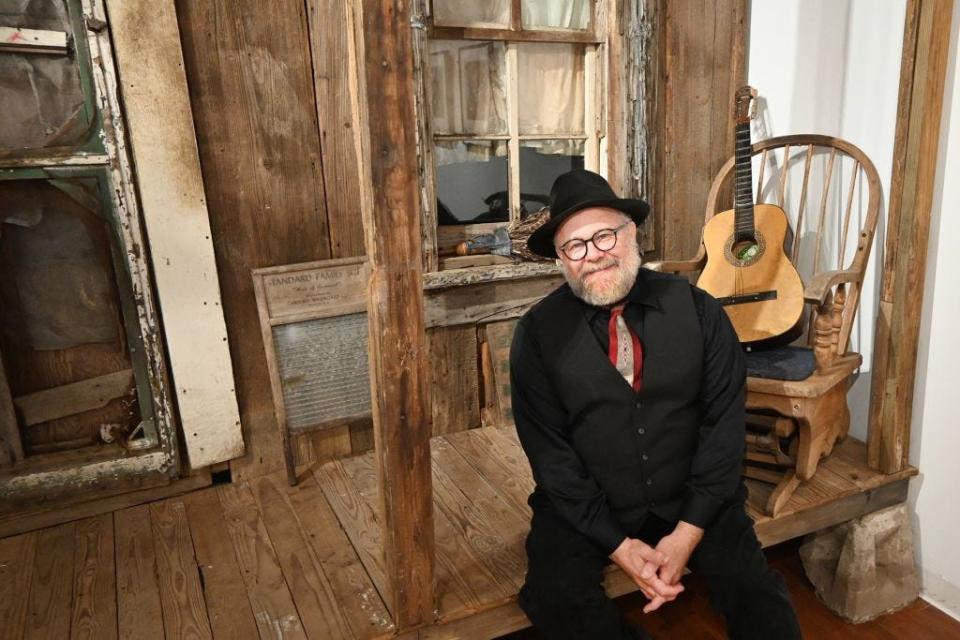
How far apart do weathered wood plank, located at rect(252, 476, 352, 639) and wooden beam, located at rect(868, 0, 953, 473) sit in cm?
212

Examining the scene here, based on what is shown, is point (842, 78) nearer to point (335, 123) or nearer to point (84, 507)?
point (335, 123)

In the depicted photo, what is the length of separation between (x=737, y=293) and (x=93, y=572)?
8.29 ft

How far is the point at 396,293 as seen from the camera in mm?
1578

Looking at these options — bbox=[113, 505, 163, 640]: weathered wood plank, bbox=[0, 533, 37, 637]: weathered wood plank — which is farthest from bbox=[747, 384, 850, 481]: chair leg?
bbox=[0, 533, 37, 637]: weathered wood plank

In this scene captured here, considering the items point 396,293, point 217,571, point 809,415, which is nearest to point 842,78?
point 809,415

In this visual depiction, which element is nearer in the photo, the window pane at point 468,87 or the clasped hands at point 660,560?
the clasped hands at point 660,560

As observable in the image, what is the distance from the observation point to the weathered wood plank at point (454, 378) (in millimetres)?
2887

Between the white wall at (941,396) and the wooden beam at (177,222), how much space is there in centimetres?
268

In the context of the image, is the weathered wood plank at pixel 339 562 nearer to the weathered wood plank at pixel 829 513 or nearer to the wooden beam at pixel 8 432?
the wooden beam at pixel 8 432

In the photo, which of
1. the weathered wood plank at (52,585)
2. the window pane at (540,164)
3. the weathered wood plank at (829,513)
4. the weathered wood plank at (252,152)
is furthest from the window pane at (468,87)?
the weathered wood plank at (52,585)

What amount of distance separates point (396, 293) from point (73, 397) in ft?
5.17

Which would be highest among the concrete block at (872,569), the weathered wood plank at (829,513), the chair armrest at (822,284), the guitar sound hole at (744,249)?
the guitar sound hole at (744,249)

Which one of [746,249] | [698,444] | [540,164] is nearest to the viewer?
[698,444]

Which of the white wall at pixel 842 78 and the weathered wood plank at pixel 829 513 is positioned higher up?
the white wall at pixel 842 78
